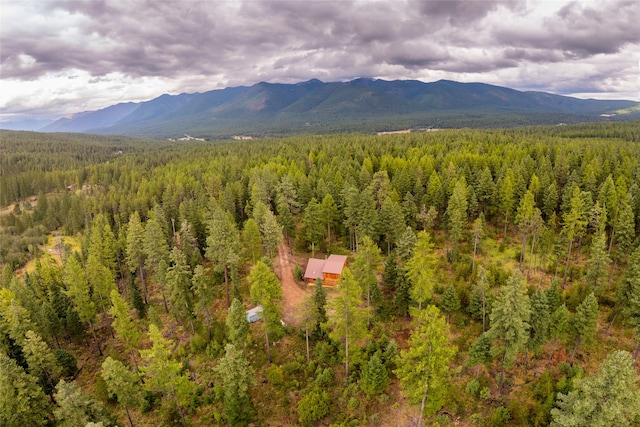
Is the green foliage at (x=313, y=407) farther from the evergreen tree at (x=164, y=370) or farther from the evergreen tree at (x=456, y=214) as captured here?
the evergreen tree at (x=456, y=214)

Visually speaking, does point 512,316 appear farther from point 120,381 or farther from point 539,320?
point 120,381

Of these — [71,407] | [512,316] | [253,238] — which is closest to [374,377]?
[512,316]

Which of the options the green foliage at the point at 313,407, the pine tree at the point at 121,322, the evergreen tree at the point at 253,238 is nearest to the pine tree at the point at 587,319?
the green foliage at the point at 313,407

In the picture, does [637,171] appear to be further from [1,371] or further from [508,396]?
[1,371]

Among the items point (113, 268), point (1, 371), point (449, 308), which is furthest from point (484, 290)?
point (113, 268)

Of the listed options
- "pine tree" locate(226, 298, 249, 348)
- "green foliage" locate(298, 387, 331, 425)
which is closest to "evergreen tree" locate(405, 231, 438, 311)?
"green foliage" locate(298, 387, 331, 425)
